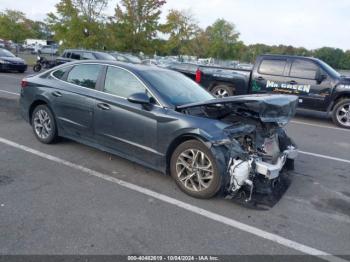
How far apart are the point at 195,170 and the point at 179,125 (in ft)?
1.93

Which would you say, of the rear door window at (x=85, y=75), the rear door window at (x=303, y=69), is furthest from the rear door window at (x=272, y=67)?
the rear door window at (x=85, y=75)

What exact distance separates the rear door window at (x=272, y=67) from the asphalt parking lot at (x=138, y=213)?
5551 mm

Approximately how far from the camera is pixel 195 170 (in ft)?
13.3

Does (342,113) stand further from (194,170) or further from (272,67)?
(194,170)

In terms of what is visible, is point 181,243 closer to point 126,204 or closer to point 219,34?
point 126,204

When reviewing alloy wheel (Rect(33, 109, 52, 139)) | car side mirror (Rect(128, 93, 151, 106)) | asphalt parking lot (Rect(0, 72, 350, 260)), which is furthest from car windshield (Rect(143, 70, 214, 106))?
alloy wheel (Rect(33, 109, 52, 139))

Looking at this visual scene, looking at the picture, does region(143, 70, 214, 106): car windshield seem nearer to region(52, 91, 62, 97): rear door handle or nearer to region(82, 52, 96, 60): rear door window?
region(52, 91, 62, 97): rear door handle

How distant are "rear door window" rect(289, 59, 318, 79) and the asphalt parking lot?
5.16 m

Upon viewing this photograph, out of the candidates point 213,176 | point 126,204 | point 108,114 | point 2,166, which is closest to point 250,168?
point 213,176

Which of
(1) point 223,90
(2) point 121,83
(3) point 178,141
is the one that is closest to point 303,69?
(1) point 223,90

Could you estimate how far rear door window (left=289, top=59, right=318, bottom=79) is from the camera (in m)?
9.91

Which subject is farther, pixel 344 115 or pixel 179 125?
pixel 344 115

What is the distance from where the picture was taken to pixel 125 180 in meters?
4.50

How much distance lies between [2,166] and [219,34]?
4892cm
